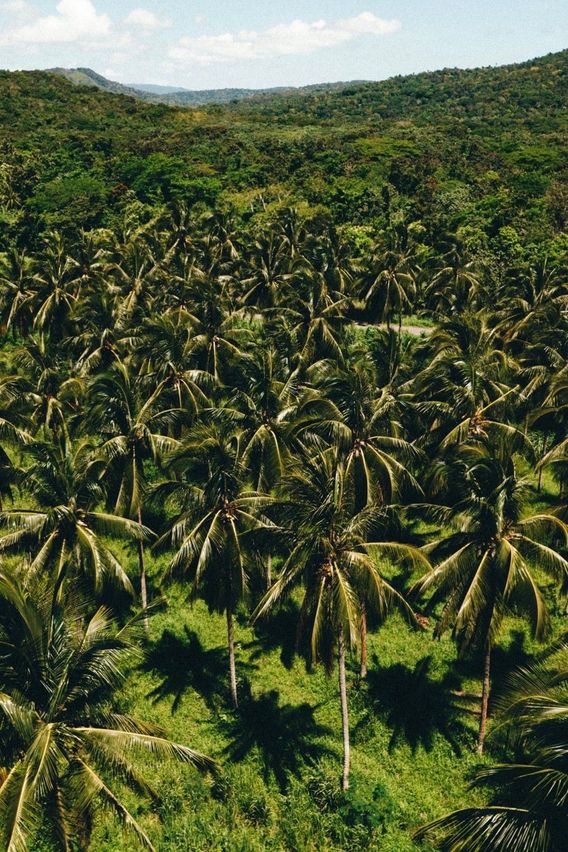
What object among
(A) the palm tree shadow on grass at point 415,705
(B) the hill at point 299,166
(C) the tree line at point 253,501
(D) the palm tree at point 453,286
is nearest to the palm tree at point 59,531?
(C) the tree line at point 253,501

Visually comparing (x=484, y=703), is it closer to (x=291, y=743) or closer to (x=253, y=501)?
(x=291, y=743)

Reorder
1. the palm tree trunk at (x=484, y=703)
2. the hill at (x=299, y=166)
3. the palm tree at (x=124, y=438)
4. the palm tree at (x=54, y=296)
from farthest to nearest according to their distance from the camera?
the hill at (x=299, y=166) → the palm tree at (x=54, y=296) → the palm tree at (x=124, y=438) → the palm tree trunk at (x=484, y=703)

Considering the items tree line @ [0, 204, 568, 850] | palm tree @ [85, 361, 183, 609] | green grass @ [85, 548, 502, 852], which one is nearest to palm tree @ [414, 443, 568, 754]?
tree line @ [0, 204, 568, 850]

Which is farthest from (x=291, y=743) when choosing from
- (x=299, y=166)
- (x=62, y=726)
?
(x=299, y=166)

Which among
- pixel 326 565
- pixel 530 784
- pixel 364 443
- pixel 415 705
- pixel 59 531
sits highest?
pixel 364 443

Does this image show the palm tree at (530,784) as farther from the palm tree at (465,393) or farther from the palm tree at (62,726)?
the palm tree at (465,393)

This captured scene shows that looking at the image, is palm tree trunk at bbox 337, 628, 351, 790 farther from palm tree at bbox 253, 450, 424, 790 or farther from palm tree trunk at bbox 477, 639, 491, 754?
palm tree trunk at bbox 477, 639, 491, 754
